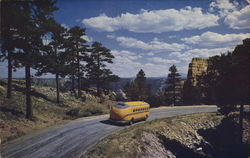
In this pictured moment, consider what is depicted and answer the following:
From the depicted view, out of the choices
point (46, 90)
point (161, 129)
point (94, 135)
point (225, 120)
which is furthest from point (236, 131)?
point (46, 90)

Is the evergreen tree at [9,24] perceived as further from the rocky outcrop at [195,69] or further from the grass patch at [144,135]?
the rocky outcrop at [195,69]

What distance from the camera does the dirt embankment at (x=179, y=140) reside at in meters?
15.5

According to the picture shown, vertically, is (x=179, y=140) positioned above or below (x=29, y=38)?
below

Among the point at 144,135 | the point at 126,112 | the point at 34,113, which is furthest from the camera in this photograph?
the point at 34,113

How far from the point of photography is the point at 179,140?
21719mm

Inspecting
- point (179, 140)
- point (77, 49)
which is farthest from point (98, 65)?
point (179, 140)

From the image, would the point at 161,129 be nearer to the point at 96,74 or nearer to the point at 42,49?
the point at 42,49

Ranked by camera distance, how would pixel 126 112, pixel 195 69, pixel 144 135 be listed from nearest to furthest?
pixel 144 135, pixel 126 112, pixel 195 69

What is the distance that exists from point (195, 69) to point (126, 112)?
3553 centimetres

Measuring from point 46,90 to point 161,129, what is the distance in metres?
24.2

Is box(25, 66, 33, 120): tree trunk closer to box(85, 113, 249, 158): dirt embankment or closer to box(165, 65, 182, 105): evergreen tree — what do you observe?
box(85, 113, 249, 158): dirt embankment

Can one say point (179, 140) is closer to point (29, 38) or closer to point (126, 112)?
point (126, 112)

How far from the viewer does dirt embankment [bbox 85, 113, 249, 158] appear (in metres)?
15.5

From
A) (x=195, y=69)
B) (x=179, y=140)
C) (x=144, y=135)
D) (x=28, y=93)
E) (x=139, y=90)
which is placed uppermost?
(x=195, y=69)
